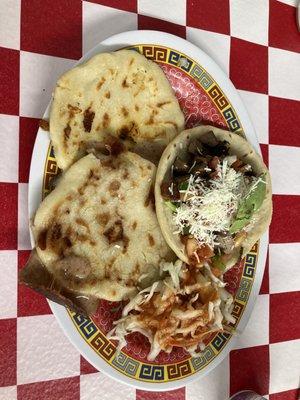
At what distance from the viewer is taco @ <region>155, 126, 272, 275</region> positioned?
2.38 m

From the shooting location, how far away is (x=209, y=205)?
7.76ft

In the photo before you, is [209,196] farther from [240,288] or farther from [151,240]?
[240,288]

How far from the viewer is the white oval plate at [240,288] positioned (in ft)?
7.33

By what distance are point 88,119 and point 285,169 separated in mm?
1637

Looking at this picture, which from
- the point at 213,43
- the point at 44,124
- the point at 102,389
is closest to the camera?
the point at 44,124

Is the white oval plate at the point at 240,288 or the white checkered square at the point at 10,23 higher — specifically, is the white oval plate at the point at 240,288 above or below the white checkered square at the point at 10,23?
below

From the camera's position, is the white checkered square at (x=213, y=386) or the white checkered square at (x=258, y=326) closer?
the white checkered square at (x=213, y=386)

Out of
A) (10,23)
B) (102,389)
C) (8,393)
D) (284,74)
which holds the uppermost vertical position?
(10,23)

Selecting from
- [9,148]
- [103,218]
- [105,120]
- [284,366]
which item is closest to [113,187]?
[103,218]

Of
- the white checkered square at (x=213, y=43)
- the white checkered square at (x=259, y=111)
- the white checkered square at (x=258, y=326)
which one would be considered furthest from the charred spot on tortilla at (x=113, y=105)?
the white checkered square at (x=258, y=326)

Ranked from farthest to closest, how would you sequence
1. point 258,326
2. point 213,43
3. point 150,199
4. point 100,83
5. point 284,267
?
point 284,267
point 258,326
point 213,43
point 150,199
point 100,83

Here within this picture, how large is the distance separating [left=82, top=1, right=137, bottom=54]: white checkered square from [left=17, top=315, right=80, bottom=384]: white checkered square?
162 cm

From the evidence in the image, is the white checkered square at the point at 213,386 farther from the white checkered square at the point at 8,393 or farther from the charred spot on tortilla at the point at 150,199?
the charred spot on tortilla at the point at 150,199

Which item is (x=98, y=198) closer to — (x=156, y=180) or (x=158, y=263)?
(x=156, y=180)
